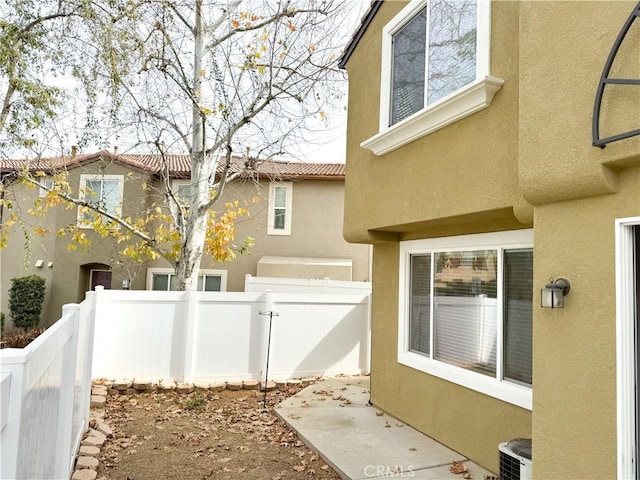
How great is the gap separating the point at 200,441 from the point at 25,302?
47.1 feet

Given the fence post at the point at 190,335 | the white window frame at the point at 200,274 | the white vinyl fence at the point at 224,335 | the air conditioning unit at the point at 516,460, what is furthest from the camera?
the white window frame at the point at 200,274

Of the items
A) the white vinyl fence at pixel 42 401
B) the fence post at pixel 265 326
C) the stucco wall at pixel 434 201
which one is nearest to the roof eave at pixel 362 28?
the stucco wall at pixel 434 201

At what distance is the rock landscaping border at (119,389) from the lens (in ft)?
19.9

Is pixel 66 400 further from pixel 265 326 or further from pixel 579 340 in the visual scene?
pixel 265 326

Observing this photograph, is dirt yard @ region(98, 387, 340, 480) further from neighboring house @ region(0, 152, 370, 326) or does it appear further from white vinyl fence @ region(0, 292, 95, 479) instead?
neighboring house @ region(0, 152, 370, 326)

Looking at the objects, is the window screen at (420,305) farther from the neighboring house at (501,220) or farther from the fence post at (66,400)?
the fence post at (66,400)

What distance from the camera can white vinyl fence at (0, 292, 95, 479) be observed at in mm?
2238

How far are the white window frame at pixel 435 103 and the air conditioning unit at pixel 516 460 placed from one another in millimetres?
3539

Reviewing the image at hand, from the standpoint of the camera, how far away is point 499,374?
5.44m

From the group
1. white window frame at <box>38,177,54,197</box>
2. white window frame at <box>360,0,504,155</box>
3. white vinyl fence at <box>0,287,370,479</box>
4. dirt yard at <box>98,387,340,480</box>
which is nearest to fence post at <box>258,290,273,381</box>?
white vinyl fence at <box>0,287,370,479</box>

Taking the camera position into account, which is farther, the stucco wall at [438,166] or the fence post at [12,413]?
the stucco wall at [438,166]

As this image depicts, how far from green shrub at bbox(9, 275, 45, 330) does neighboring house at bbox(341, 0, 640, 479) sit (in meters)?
15.2

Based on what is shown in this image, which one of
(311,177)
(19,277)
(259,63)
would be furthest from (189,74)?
(19,277)

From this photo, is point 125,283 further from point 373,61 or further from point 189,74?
point 373,61
